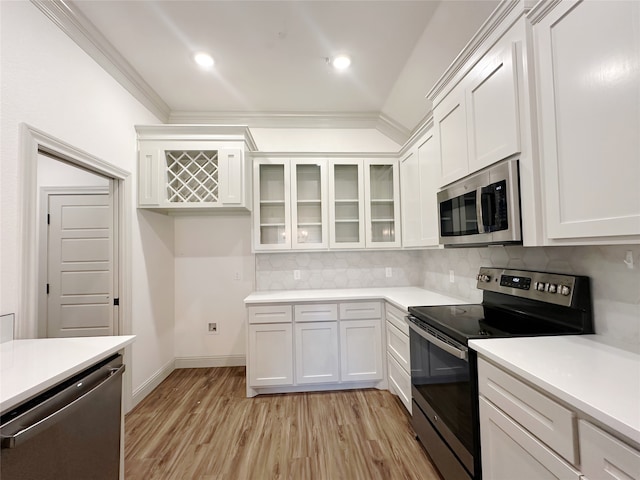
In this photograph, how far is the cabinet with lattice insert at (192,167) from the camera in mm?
2549

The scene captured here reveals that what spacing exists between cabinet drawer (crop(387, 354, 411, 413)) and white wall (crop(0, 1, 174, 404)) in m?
2.32

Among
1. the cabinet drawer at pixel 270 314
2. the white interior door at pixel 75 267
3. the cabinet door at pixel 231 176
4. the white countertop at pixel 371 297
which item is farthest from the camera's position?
the white interior door at pixel 75 267

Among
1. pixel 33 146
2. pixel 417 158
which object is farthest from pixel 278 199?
pixel 33 146

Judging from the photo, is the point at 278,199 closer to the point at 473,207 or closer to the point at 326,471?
the point at 473,207

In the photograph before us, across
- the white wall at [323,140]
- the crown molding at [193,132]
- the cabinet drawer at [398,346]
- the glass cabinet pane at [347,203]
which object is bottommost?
the cabinet drawer at [398,346]

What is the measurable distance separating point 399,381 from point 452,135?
1.96 metres

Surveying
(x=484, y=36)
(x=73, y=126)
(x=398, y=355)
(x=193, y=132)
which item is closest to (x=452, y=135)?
(x=484, y=36)

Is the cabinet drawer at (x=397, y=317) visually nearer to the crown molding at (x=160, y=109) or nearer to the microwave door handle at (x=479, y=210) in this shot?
the microwave door handle at (x=479, y=210)

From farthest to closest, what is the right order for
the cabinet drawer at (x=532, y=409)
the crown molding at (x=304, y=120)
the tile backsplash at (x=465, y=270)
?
the crown molding at (x=304, y=120)
the tile backsplash at (x=465, y=270)
the cabinet drawer at (x=532, y=409)

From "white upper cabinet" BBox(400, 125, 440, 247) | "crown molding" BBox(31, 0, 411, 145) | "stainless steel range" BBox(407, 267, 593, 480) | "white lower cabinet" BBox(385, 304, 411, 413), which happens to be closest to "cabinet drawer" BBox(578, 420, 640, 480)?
"stainless steel range" BBox(407, 267, 593, 480)

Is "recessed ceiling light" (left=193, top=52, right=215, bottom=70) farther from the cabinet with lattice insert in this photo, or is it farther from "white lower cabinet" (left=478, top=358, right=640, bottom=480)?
"white lower cabinet" (left=478, top=358, right=640, bottom=480)

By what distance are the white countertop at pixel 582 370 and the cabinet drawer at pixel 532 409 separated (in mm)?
50

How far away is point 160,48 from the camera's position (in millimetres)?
2113

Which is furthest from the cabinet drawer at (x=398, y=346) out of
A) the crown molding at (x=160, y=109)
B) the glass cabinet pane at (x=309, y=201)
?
the crown molding at (x=160, y=109)
